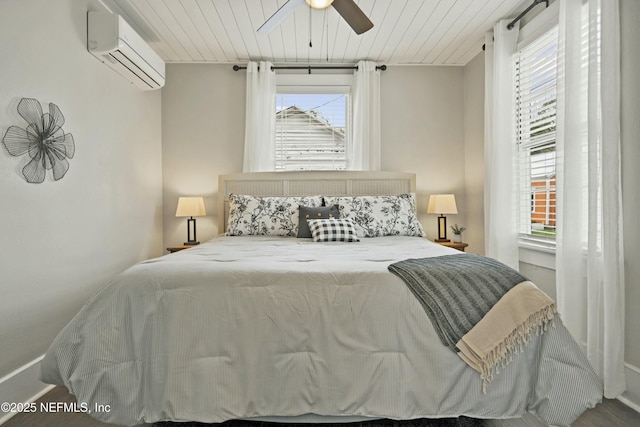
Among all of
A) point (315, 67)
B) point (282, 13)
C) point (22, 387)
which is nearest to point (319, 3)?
point (282, 13)

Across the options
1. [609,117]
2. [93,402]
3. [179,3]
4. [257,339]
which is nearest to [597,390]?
[257,339]

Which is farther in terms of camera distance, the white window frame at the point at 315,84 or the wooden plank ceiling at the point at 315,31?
the white window frame at the point at 315,84

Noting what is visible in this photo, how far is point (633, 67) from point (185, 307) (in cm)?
258

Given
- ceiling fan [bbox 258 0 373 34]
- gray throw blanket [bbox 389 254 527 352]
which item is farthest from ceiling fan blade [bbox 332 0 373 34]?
gray throw blanket [bbox 389 254 527 352]

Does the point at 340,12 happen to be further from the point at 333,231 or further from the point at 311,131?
the point at 311,131

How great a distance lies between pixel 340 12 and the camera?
7.67 feet

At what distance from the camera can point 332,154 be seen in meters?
4.00

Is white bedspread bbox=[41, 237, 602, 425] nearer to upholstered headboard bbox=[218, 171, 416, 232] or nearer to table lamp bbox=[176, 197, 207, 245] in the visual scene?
table lamp bbox=[176, 197, 207, 245]

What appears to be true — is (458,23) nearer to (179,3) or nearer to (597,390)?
(179,3)

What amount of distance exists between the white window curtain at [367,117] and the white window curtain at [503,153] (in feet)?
3.93

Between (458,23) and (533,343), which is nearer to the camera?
(533,343)

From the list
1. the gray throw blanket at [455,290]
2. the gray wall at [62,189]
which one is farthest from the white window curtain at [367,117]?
the gray throw blanket at [455,290]

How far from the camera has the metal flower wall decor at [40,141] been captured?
187 centimetres

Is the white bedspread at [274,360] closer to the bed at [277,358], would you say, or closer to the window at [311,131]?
the bed at [277,358]
